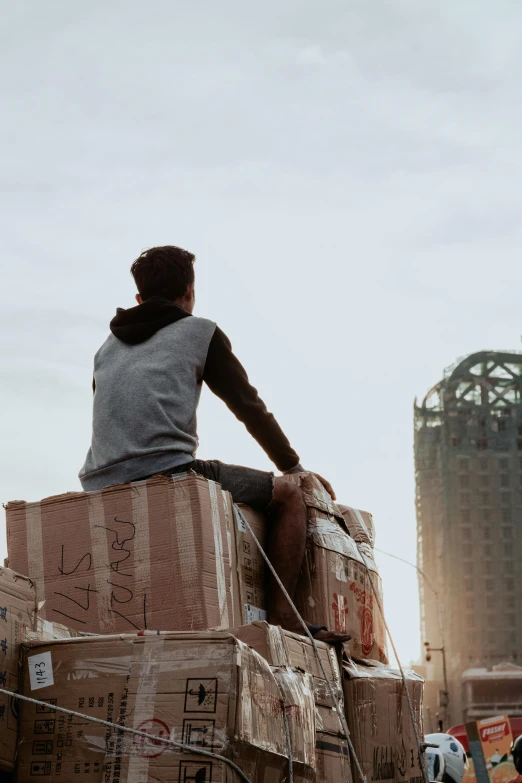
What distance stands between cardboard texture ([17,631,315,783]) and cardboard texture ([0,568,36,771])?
29mm

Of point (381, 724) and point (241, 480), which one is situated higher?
point (241, 480)

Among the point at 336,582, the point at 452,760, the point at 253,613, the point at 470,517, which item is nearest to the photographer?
the point at 253,613

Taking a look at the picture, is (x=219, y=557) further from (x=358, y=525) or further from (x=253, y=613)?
(x=358, y=525)

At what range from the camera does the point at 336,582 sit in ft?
13.4

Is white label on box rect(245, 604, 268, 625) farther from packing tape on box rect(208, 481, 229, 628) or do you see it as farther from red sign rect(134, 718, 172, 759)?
red sign rect(134, 718, 172, 759)

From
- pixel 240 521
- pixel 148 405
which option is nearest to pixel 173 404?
pixel 148 405

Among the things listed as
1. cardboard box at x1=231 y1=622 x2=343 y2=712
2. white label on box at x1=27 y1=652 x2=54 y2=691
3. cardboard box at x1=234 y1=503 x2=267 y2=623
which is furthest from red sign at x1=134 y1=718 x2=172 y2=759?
cardboard box at x1=234 y1=503 x2=267 y2=623

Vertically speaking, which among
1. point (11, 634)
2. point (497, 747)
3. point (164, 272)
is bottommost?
point (497, 747)

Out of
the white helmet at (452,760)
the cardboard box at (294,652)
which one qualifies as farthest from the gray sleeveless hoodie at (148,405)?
the white helmet at (452,760)

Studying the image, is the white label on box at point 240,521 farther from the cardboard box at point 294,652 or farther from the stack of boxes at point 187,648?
the cardboard box at point 294,652

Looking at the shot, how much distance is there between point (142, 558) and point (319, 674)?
2.18 feet

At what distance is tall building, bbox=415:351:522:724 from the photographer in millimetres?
83688

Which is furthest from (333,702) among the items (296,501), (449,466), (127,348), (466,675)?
(449,466)

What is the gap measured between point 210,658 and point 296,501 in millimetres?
1386
